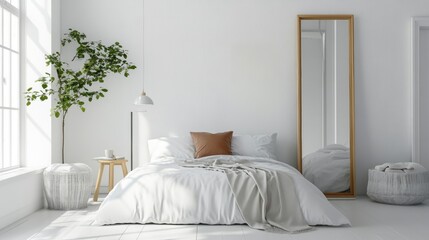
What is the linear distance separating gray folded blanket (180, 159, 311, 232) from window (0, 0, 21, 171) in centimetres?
250

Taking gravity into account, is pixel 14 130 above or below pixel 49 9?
below

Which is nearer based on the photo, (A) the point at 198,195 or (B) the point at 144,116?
(A) the point at 198,195

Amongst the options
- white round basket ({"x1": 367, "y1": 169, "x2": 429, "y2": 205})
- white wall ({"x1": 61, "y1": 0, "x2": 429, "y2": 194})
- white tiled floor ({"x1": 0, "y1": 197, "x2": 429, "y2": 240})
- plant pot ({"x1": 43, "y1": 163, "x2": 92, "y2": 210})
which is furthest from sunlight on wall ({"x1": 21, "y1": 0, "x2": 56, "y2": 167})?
white round basket ({"x1": 367, "y1": 169, "x2": 429, "y2": 205})

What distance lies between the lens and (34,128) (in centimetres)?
583

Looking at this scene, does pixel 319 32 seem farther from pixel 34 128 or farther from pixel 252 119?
pixel 34 128

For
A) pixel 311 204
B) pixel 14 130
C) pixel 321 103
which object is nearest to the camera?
pixel 311 204

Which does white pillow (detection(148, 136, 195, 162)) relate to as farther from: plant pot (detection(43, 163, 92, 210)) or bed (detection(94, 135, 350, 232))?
bed (detection(94, 135, 350, 232))

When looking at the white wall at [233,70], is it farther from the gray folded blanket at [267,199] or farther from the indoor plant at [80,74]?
the gray folded blanket at [267,199]

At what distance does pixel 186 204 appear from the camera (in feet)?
15.1

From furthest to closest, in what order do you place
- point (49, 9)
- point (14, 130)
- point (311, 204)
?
point (49, 9) → point (14, 130) → point (311, 204)

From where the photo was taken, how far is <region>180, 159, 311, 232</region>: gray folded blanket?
448 cm

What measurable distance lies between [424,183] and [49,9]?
5011 mm

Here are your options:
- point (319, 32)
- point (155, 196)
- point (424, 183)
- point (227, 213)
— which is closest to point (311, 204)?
point (227, 213)

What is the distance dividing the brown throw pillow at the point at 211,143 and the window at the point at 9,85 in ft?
6.97
